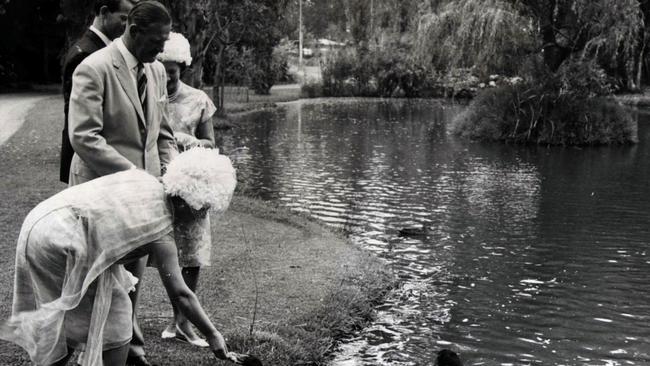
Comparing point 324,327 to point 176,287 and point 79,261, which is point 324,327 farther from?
point 79,261

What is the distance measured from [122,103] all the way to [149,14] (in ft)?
1.69

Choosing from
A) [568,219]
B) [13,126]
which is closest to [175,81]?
[568,219]

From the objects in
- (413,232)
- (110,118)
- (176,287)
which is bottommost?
(413,232)

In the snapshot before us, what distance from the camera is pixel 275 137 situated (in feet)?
79.2

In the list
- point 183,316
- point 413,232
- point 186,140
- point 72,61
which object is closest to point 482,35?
point 413,232

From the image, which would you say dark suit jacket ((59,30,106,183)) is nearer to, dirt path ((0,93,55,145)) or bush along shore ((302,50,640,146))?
dirt path ((0,93,55,145))

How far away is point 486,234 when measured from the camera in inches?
451

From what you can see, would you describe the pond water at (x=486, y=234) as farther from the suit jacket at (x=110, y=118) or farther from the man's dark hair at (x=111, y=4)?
the man's dark hair at (x=111, y=4)

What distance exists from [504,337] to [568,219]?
5.95 meters

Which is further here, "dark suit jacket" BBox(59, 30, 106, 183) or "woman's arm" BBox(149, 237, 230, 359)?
"dark suit jacket" BBox(59, 30, 106, 183)

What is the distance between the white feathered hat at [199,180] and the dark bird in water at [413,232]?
7.36 meters

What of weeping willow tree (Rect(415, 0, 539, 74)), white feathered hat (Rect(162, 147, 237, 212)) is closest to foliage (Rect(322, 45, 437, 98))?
weeping willow tree (Rect(415, 0, 539, 74))

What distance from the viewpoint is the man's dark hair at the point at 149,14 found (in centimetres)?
392

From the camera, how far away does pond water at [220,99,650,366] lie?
23.2ft
